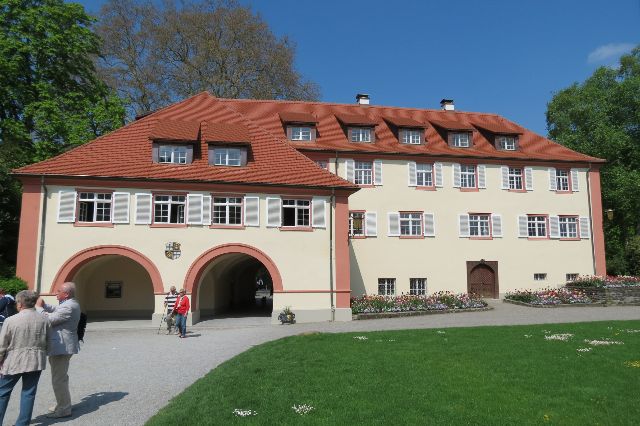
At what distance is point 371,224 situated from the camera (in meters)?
27.4

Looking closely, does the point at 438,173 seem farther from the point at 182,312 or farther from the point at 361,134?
the point at 182,312

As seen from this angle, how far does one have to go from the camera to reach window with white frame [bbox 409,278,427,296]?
2755 centimetres

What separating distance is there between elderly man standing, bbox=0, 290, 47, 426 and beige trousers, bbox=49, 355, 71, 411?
68 centimetres

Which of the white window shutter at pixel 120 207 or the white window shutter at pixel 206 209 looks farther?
the white window shutter at pixel 206 209

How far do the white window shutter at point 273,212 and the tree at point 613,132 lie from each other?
23.7 metres

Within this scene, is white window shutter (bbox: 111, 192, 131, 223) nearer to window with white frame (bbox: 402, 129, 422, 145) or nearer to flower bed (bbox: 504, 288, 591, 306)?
window with white frame (bbox: 402, 129, 422, 145)

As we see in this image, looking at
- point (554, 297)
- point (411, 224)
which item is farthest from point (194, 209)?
point (554, 297)

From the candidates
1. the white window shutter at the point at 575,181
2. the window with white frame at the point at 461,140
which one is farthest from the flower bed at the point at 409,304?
the white window shutter at the point at 575,181

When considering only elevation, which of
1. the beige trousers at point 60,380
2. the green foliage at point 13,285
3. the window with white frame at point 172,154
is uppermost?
the window with white frame at point 172,154

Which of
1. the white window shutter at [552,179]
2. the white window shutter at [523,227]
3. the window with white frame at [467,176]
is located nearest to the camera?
the white window shutter at [523,227]

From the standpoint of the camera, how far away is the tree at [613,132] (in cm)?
3541

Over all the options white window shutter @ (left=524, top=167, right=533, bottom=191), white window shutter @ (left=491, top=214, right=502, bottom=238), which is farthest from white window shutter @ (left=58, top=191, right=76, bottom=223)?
white window shutter @ (left=524, top=167, right=533, bottom=191)

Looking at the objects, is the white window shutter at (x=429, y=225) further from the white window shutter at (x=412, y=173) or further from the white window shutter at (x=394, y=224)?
the white window shutter at (x=412, y=173)

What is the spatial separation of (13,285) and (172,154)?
771cm
